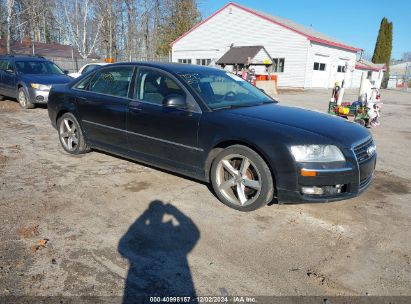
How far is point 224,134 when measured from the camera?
394cm

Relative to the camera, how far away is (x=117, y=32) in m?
45.6

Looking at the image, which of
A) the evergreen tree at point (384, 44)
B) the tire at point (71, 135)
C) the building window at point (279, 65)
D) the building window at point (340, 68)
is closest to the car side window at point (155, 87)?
the tire at point (71, 135)

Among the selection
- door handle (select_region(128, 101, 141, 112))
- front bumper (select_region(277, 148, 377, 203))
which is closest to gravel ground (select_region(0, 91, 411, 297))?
front bumper (select_region(277, 148, 377, 203))

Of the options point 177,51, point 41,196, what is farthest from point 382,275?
point 177,51

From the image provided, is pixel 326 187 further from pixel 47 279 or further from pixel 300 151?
pixel 47 279

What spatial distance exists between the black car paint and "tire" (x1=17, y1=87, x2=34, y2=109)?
123 millimetres

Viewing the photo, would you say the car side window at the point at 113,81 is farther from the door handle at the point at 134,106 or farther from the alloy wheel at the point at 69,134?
the alloy wheel at the point at 69,134

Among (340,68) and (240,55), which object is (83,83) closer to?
(240,55)

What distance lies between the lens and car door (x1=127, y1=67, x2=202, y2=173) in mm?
4234

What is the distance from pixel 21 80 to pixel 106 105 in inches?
292

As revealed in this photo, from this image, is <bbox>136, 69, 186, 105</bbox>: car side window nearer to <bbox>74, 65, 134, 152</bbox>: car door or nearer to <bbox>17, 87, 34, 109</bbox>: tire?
<bbox>74, 65, 134, 152</bbox>: car door

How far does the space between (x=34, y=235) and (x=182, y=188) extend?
6.08 feet

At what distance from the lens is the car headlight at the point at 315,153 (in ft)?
11.5

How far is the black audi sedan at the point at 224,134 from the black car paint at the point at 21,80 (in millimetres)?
5998
